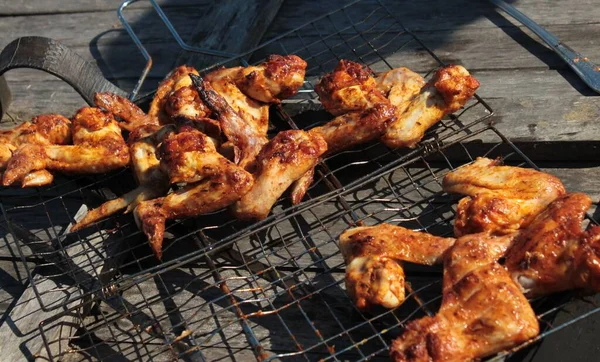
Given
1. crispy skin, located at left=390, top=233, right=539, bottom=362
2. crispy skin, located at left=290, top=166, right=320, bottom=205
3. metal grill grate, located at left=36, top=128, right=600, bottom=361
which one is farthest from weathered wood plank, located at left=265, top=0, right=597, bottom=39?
crispy skin, located at left=390, top=233, right=539, bottom=362

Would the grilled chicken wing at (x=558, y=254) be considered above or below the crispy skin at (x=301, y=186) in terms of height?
above

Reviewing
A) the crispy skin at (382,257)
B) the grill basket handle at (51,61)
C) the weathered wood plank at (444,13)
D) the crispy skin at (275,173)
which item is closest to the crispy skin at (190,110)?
the crispy skin at (275,173)

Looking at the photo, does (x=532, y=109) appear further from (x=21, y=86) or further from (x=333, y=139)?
(x=21, y=86)

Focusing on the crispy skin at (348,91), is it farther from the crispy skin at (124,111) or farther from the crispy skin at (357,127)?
the crispy skin at (124,111)

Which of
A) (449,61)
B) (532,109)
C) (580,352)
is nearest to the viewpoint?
(580,352)

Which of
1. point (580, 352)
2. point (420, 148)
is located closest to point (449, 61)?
point (420, 148)

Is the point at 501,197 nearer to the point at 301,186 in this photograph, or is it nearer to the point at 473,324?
the point at 473,324

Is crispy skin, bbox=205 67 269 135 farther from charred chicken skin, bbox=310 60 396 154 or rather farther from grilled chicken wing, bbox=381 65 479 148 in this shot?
grilled chicken wing, bbox=381 65 479 148

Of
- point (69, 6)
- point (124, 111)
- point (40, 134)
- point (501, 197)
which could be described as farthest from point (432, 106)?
point (69, 6)
